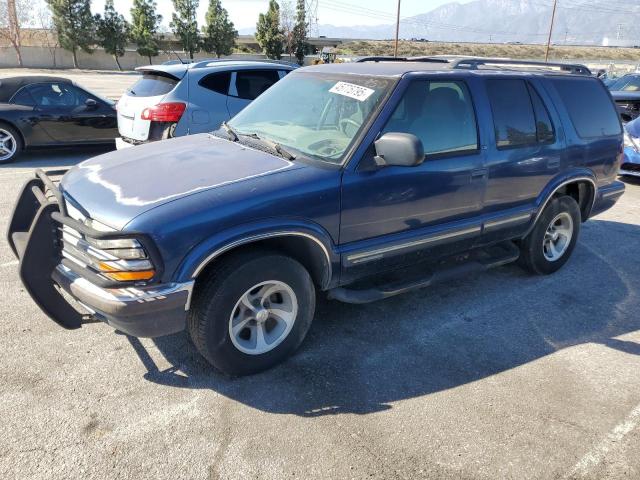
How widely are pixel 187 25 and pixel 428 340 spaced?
60324mm

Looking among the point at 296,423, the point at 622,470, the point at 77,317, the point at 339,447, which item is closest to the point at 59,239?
the point at 77,317

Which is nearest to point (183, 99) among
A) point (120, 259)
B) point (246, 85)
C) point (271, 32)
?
point (246, 85)

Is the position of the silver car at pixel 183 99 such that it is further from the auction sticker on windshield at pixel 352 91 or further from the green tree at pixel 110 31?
the green tree at pixel 110 31

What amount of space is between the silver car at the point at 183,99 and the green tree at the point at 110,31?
4919 centimetres

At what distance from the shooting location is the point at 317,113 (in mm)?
3902

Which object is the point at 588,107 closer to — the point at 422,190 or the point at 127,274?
the point at 422,190

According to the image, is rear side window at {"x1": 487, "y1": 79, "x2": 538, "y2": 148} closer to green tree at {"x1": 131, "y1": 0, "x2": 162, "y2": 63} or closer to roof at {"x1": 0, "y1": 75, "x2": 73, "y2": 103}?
roof at {"x1": 0, "y1": 75, "x2": 73, "y2": 103}

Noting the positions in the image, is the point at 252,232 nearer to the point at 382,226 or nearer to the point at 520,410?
the point at 382,226

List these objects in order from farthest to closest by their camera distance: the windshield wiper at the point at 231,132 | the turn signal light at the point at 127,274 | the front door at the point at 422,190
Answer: the windshield wiper at the point at 231,132
the front door at the point at 422,190
the turn signal light at the point at 127,274

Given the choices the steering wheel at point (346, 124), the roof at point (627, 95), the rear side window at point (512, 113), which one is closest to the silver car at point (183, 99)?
the steering wheel at point (346, 124)

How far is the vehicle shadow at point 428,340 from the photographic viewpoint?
10.7 ft

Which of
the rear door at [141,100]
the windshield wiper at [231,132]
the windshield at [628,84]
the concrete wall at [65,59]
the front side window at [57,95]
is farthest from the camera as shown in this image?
the concrete wall at [65,59]

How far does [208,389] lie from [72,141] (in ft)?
25.4

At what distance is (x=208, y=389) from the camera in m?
3.22
